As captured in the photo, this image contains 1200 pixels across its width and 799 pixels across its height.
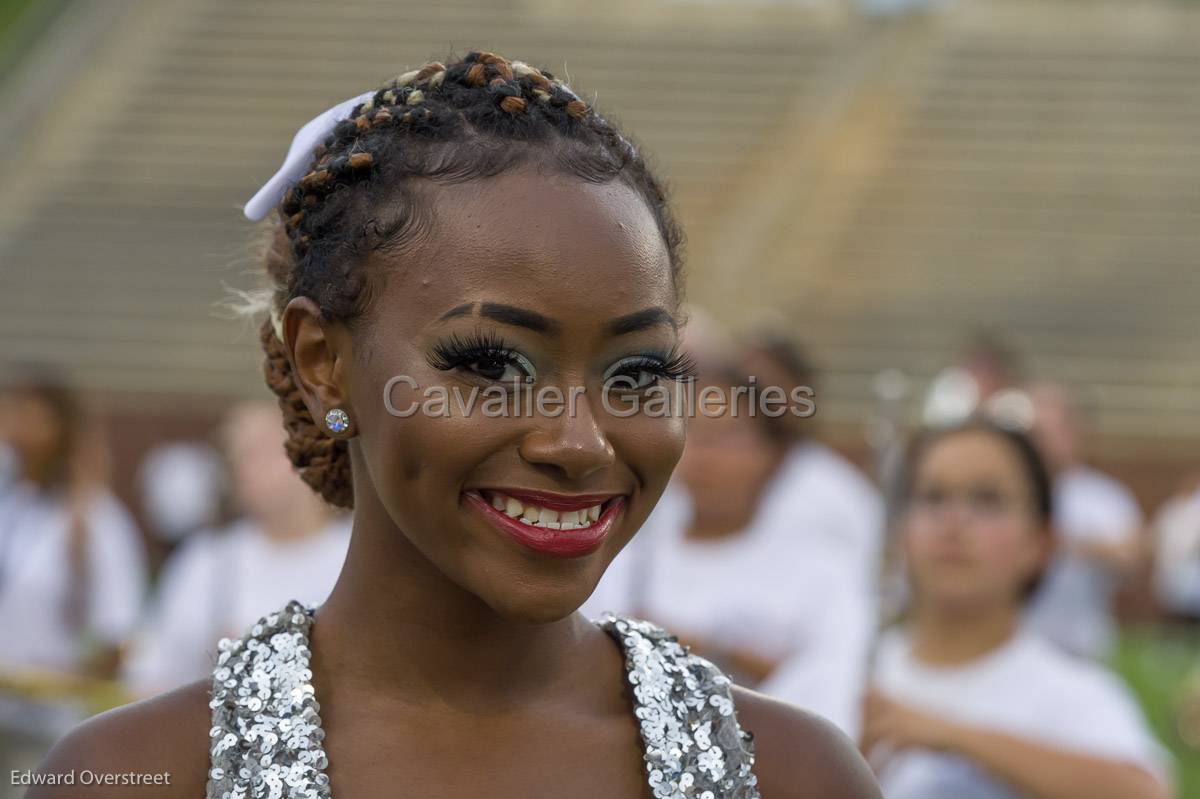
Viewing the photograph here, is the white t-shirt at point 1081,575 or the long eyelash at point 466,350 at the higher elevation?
the white t-shirt at point 1081,575

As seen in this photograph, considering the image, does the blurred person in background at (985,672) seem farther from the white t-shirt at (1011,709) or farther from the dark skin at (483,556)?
the dark skin at (483,556)

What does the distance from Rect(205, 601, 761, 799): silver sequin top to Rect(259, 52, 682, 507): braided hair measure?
27 centimetres

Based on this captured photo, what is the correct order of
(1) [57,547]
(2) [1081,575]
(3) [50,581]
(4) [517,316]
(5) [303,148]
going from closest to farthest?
(4) [517,316]
(5) [303,148]
(3) [50,581]
(1) [57,547]
(2) [1081,575]

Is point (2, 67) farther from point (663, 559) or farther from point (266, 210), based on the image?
point (266, 210)

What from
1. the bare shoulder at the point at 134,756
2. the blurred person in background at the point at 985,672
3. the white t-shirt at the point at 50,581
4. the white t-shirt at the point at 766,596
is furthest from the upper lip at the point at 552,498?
the white t-shirt at the point at 50,581

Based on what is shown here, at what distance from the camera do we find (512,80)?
6.61 ft

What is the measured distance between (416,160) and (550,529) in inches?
17.6

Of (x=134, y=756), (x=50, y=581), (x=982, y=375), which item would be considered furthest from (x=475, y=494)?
(x=982, y=375)

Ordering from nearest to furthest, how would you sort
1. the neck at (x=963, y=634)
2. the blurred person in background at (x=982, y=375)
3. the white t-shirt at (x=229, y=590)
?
the neck at (x=963, y=634) < the white t-shirt at (x=229, y=590) < the blurred person in background at (x=982, y=375)

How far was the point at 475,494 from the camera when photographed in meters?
1.88

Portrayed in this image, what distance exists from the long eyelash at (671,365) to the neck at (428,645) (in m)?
0.31

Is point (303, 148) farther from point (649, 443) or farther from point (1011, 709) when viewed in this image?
point (1011, 709)

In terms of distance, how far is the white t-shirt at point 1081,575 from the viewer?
6.79 metres

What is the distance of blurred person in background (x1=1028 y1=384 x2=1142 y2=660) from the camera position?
6820 millimetres
